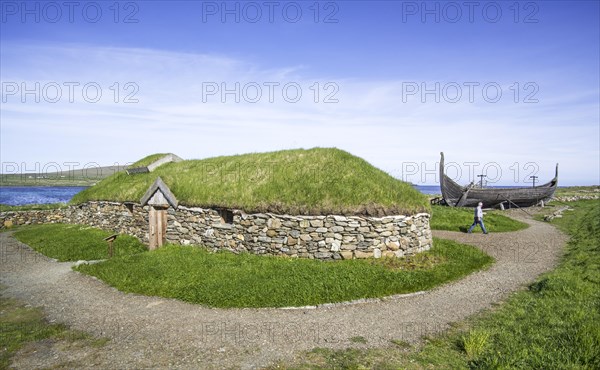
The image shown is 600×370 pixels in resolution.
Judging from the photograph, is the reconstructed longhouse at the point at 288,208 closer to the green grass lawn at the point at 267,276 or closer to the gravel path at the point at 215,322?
the green grass lawn at the point at 267,276

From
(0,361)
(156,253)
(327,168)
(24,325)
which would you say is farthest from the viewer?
(327,168)

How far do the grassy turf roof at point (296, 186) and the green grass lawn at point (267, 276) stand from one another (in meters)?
2.11

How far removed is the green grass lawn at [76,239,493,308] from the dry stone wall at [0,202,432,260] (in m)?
0.49

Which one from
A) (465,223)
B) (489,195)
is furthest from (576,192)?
(465,223)

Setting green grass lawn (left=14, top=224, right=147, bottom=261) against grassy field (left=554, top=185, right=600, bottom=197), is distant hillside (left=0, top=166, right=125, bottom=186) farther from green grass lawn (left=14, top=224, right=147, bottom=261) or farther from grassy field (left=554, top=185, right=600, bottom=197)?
grassy field (left=554, top=185, right=600, bottom=197)

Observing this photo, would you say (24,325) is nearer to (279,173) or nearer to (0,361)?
(0,361)

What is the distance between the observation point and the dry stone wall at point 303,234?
41.1 ft

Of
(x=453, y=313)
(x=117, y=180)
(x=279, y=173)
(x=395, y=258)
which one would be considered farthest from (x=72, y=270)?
(x=453, y=313)

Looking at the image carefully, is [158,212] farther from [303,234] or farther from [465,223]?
[465,223]

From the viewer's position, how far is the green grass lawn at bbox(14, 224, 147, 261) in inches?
601

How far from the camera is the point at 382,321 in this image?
796 cm

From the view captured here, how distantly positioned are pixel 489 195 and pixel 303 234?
30.7 meters

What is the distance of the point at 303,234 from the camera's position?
498 inches

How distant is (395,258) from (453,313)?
4.34 m
